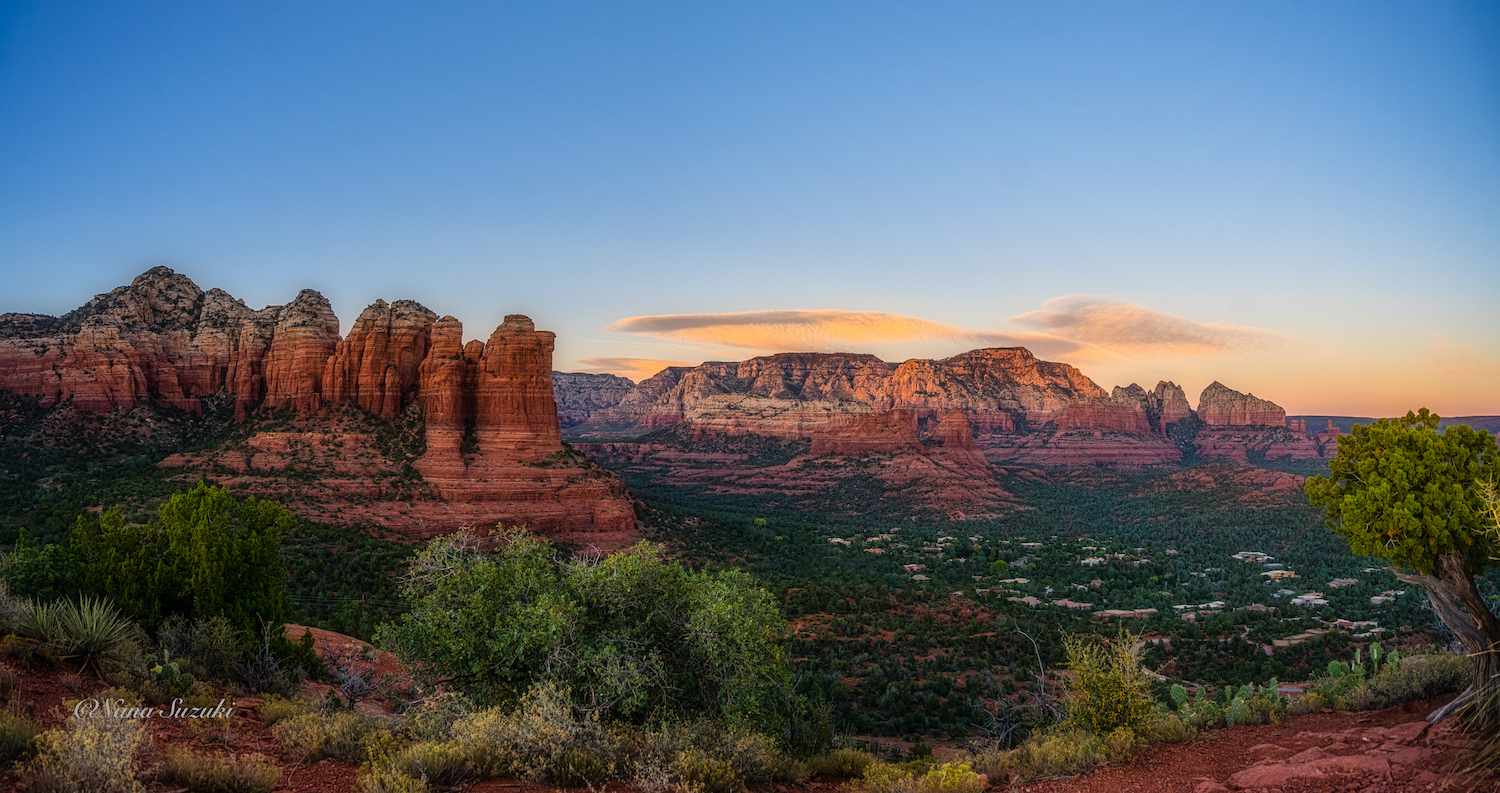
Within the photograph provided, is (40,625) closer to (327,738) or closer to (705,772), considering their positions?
(327,738)

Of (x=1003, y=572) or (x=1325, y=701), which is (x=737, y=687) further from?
(x=1003, y=572)

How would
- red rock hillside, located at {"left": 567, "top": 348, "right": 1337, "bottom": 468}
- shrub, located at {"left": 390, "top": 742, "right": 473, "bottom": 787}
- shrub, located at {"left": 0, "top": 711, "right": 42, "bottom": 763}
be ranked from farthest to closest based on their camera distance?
red rock hillside, located at {"left": 567, "top": 348, "right": 1337, "bottom": 468}, shrub, located at {"left": 390, "top": 742, "right": 473, "bottom": 787}, shrub, located at {"left": 0, "top": 711, "right": 42, "bottom": 763}

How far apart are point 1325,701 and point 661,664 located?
439 inches

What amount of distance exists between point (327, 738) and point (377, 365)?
4373cm

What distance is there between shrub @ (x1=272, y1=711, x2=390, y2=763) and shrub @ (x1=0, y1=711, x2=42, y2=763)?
2.45 metres

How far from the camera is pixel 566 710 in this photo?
959 cm

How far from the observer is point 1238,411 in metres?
167

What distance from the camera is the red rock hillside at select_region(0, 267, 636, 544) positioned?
42344mm

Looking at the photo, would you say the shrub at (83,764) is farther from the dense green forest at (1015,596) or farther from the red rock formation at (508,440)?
the red rock formation at (508,440)

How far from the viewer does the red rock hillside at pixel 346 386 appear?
4234 centimetres

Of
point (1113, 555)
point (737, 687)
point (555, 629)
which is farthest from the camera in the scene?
point (1113, 555)

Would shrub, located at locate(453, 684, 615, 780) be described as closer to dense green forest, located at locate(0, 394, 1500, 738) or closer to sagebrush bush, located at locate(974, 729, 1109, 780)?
dense green forest, located at locate(0, 394, 1500, 738)

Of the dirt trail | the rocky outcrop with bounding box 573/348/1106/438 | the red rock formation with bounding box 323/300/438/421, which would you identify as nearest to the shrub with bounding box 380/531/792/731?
the dirt trail

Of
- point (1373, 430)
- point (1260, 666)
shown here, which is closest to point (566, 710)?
point (1373, 430)
